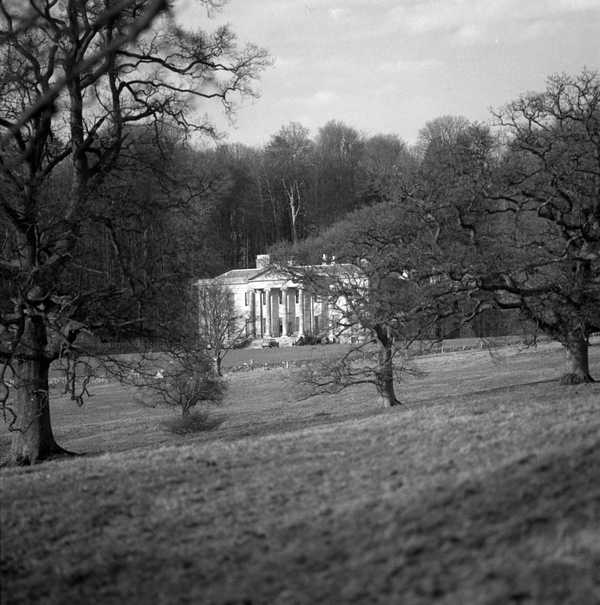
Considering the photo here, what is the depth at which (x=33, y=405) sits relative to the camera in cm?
1652

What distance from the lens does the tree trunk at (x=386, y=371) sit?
2319cm

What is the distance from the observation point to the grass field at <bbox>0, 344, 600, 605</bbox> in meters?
4.57

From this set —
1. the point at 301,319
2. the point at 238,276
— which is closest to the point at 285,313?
the point at 301,319

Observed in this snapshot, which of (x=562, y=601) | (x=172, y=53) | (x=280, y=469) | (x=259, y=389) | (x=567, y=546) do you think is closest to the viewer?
(x=562, y=601)

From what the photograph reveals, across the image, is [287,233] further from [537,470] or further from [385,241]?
[537,470]

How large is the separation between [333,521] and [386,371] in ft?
60.2

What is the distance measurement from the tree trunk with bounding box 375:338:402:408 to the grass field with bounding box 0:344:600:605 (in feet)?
42.5

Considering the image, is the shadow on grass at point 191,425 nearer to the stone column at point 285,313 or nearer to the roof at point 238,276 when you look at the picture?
the stone column at point 285,313

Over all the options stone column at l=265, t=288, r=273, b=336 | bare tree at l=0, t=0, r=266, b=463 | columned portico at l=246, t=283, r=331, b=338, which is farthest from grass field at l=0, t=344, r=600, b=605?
stone column at l=265, t=288, r=273, b=336

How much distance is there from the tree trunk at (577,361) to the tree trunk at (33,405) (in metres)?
12.3

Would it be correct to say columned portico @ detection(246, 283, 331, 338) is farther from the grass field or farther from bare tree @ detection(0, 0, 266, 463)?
the grass field

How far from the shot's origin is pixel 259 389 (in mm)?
43812

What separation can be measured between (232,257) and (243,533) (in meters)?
86.9

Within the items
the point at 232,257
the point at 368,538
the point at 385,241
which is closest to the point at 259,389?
the point at 385,241
